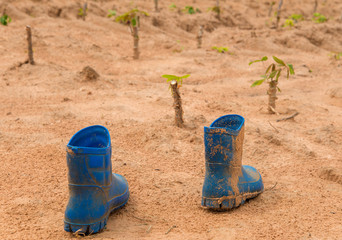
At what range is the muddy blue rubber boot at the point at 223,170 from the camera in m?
2.38

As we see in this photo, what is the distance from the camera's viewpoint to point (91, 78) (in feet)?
20.3

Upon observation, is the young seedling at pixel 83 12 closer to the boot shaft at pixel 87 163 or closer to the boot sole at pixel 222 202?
the boot shaft at pixel 87 163

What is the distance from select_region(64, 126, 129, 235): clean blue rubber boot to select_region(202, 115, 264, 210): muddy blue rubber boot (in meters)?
0.69

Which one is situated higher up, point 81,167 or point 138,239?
point 81,167

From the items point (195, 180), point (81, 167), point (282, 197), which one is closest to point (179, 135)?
point (195, 180)

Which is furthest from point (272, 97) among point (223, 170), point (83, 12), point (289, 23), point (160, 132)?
point (289, 23)

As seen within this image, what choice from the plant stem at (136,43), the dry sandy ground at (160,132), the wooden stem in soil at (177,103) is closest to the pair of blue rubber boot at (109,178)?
the dry sandy ground at (160,132)

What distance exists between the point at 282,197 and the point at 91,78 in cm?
441

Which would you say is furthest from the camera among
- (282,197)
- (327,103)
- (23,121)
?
(327,103)

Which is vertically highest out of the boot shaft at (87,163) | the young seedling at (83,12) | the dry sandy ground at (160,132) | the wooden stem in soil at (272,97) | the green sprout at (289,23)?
the young seedling at (83,12)

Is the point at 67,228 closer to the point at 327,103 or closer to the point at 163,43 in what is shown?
the point at 327,103

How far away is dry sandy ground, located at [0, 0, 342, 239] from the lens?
90.0 inches

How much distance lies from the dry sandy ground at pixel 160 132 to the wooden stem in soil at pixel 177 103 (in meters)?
0.14

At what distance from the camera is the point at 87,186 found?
6.93 feet
